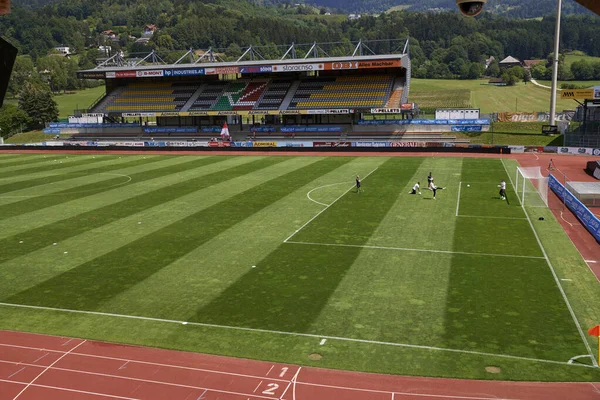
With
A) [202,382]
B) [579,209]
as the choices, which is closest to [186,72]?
[579,209]

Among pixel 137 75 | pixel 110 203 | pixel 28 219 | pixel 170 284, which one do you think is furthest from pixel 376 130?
pixel 170 284

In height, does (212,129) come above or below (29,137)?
above

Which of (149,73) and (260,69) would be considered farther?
(149,73)

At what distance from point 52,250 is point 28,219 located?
7271mm

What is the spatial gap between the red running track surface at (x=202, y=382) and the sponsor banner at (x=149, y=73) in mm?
65162

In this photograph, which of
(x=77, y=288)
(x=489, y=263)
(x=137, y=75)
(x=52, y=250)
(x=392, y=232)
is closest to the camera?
(x=77, y=288)

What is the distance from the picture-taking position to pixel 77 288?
1900 centimetres

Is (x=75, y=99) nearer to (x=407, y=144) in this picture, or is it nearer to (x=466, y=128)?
(x=407, y=144)

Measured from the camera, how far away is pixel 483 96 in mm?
122688

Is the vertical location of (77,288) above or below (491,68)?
below

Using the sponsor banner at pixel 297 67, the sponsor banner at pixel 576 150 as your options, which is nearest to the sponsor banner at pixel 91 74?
the sponsor banner at pixel 297 67

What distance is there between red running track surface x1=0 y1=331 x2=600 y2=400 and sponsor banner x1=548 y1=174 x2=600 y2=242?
14130mm

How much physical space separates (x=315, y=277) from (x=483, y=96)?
115 meters

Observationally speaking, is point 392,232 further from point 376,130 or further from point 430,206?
point 376,130
